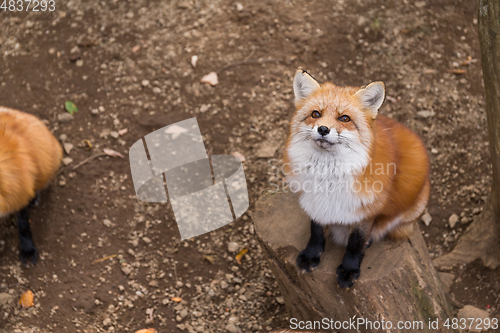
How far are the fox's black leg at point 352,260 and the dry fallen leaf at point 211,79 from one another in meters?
2.74

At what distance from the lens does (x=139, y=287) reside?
3719mm

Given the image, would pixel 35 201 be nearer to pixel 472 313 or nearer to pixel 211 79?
pixel 211 79

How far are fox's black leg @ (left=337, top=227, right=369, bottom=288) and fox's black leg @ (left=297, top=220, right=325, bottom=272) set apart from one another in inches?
6.5

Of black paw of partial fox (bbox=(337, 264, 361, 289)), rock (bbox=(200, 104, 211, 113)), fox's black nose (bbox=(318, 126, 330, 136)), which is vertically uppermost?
fox's black nose (bbox=(318, 126, 330, 136))

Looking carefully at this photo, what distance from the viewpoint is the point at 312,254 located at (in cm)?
280

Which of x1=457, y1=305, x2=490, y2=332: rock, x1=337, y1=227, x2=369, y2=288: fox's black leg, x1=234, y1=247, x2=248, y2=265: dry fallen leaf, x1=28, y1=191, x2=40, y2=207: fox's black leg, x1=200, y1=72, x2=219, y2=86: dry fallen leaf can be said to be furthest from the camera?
x1=200, y1=72, x2=219, y2=86: dry fallen leaf

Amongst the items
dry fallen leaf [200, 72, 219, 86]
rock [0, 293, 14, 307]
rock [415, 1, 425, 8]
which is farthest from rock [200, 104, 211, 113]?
rock [415, 1, 425, 8]

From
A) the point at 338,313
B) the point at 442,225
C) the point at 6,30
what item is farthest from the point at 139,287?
the point at 6,30

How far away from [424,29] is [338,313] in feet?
12.4

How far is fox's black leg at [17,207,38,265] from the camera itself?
3750 mm

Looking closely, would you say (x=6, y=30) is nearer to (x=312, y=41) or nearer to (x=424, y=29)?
(x=312, y=41)

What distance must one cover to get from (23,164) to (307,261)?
255 cm

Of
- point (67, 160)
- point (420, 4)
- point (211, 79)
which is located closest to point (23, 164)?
point (67, 160)

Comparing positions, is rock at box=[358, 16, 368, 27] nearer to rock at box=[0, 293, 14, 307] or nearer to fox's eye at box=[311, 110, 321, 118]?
fox's eye at box=[311, 110, 321, 118]
